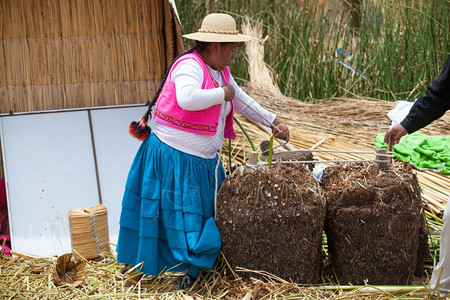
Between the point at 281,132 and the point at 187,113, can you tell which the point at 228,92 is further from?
the point at 281,132

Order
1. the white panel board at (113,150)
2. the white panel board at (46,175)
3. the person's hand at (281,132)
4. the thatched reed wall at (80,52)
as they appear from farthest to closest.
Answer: the thatched reed wall at (80,52) < the white panel board at (113,150) < the white panel board at (46,175) < the person's hand at (281,132)

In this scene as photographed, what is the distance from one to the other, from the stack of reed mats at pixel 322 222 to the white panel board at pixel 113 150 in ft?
4.99

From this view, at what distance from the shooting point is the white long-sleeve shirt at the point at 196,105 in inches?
106

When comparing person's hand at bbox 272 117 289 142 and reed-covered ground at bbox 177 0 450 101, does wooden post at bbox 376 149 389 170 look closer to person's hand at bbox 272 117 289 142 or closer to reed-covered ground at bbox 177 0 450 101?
person's hand at bbox 272 117 289 142

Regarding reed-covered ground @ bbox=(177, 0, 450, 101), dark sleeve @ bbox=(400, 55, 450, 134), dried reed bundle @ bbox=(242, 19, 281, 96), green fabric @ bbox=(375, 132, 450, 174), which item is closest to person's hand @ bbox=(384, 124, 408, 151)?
dark sleeve @ bbox=(400, 55, 450, 134)

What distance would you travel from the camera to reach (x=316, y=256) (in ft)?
9.21

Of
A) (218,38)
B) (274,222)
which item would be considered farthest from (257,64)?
(274,222)

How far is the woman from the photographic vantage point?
2.83 meters

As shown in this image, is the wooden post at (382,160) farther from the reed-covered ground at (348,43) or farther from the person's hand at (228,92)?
the reed-covered ground at (348,43)

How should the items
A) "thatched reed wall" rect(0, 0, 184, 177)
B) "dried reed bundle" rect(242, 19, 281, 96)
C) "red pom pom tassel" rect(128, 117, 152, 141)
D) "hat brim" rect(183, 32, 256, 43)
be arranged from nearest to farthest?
"hat brim" rect(183, 32, 256, 43), "red pom pom tassel" rect(128, 117, 152, 141), "thatched reed wall" rect(0, 0, 184, 177), "dried reed bundle" rect(242, 19, 281, 96)

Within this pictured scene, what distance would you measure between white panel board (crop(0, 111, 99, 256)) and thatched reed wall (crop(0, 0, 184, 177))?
213 mm

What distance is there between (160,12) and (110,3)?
14.6 inches

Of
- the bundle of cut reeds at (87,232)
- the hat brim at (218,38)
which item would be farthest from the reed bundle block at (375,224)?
the bundle of cut reeds at (87,232)

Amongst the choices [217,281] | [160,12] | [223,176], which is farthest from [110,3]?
[217,281]
